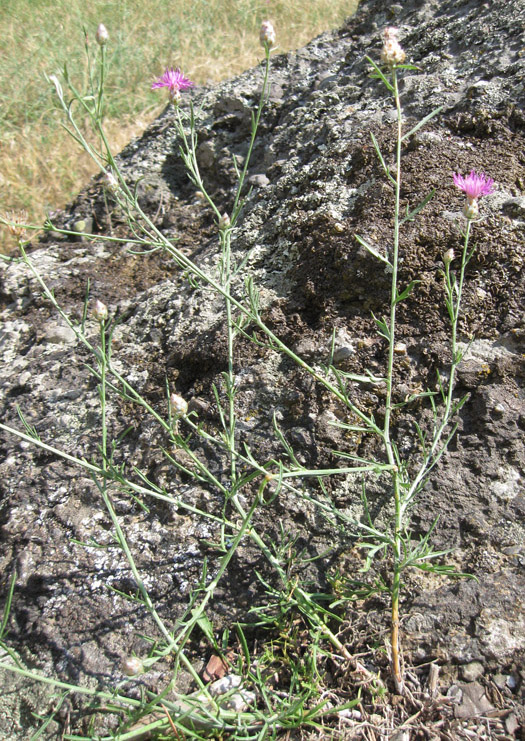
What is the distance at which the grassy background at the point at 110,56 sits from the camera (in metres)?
3.63

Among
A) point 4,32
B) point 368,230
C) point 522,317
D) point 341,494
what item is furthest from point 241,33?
point 341,494

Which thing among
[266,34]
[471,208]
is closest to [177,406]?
[471,208]

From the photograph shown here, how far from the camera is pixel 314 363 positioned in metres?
1.77

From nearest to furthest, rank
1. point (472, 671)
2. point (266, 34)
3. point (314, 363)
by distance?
point (472, 671) < point (266, 34) < point (314, 363)

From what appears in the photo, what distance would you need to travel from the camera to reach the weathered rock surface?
1518 millimetres

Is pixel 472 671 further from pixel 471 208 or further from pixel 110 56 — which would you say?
pixel 110 56

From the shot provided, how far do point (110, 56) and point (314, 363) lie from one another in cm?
404

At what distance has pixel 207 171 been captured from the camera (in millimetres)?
2867

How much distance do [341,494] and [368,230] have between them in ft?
2.82

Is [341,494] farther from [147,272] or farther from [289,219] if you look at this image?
[147,272]

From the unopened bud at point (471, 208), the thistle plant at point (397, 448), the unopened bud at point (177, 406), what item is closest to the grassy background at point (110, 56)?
the unopened bud at point (177, 406)

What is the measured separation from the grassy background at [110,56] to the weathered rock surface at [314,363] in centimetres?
135

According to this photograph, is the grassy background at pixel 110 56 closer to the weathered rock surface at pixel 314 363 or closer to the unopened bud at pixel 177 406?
the weathered rock surface at pixel 314 363

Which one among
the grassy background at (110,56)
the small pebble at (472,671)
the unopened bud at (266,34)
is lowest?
the small pebble at (472,671)
